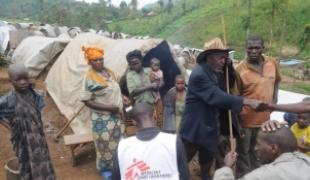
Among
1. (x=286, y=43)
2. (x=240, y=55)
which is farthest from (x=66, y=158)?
(x=286, y=43)

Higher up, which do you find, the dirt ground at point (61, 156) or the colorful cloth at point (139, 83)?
the colorful cloth at point (139, 83)

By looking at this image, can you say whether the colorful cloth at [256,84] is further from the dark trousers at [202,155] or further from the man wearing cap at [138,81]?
the man wearing cap at [138,81]

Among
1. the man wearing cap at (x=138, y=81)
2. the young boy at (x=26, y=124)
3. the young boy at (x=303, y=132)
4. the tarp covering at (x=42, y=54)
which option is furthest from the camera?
the tarp covering at (x=42, y=54)

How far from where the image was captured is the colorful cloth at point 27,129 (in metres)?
3.89

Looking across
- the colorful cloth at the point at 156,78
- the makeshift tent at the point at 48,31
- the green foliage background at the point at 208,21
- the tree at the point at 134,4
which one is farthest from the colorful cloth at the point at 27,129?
the tree at the point at 134,4

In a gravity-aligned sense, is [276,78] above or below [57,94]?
above

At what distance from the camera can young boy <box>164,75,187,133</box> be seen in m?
5.90

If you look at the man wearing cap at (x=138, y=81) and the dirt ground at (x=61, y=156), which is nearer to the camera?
the dirt ground at (x=61, y=156)

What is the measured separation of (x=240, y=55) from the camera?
83.6 feet

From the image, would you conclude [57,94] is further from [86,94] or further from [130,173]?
[130,173]

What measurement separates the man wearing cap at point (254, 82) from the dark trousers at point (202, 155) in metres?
0.44

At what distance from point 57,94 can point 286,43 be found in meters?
22.6

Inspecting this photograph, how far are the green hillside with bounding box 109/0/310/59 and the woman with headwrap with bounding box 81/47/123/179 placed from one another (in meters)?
19.5

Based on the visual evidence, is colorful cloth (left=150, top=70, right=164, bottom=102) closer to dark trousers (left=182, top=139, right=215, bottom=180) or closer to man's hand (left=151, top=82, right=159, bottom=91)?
man's hand (left=151, top=82, right=159, bottom=91)
